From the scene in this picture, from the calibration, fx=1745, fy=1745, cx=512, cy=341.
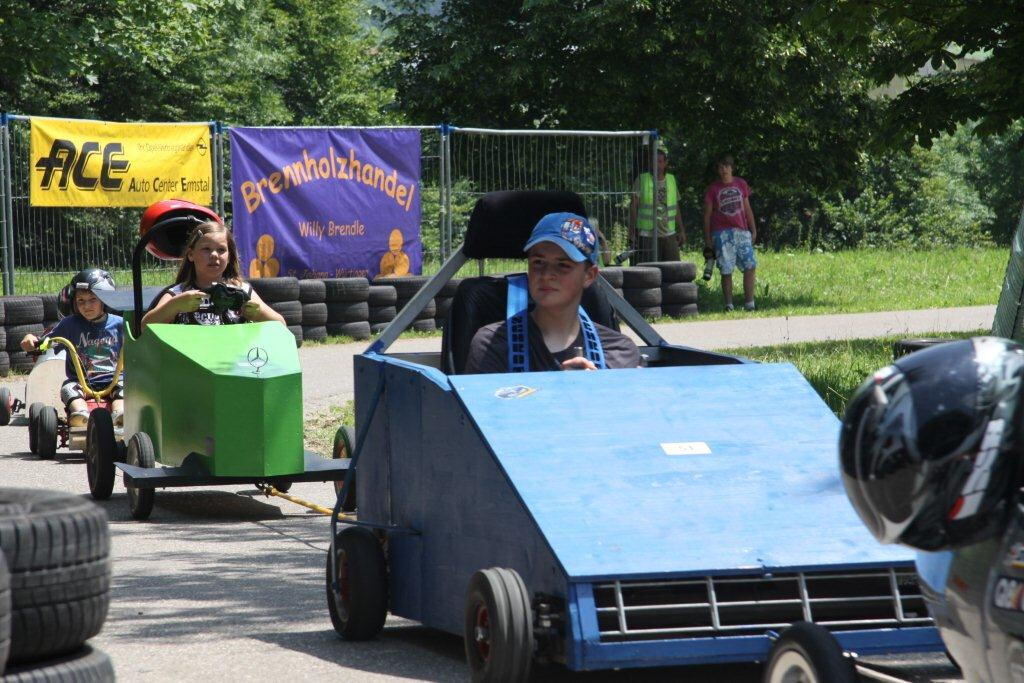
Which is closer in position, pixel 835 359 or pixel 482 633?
pixel 482 633

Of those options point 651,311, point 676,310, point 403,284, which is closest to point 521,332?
point 403,284

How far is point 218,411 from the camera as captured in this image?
8469mm

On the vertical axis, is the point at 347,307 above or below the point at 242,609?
above

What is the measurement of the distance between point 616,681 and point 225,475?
3.70m

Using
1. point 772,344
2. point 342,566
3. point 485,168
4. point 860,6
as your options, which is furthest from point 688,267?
point 342,566

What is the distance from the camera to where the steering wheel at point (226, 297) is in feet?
30.1

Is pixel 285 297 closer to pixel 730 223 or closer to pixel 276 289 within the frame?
pixel 276 289

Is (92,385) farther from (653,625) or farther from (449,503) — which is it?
(653,625)

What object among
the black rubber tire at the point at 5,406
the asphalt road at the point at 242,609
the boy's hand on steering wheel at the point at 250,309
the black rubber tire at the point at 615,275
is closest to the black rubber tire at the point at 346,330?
the black rubber tire at the point at 615,275

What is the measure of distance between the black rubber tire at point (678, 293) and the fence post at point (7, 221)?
7663 millimetres

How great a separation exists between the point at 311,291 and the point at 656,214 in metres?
5.36

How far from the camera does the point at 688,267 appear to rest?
69.3 ft

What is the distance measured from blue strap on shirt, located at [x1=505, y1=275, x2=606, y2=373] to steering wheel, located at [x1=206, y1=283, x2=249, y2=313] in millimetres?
3108

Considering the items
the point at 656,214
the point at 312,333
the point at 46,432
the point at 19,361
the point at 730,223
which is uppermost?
the point at 656,214
